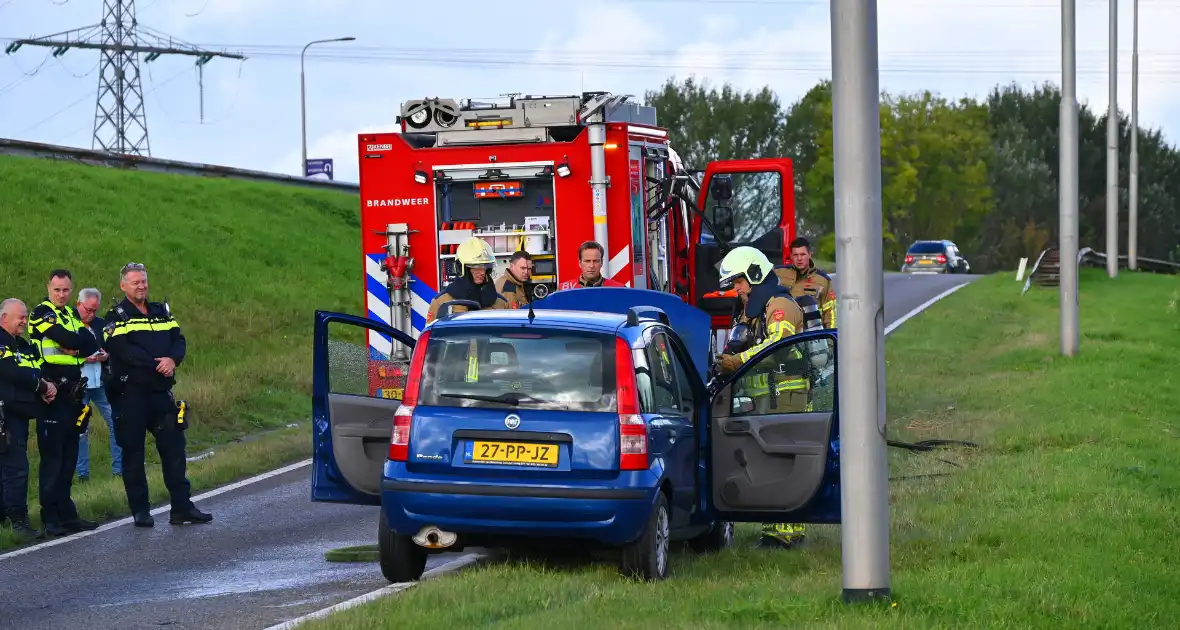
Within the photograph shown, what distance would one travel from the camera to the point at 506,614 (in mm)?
7578

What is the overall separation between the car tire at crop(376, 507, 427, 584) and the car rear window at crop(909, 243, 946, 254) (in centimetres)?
5298

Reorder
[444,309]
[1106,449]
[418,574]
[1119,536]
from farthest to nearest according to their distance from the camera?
[1106,449]
[444,309]
[1119,536]
[418,574]

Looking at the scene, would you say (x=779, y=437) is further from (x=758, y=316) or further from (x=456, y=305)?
(x=456, y=305)

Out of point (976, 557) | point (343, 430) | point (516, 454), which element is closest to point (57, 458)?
point (343, 430)

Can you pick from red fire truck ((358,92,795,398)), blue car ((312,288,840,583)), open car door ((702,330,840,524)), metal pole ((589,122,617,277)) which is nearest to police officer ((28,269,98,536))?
red fire truck ((358,92,795,398))

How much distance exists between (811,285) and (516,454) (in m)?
5.28

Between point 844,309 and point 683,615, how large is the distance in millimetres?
1547

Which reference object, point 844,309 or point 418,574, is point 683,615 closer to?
point 844,309

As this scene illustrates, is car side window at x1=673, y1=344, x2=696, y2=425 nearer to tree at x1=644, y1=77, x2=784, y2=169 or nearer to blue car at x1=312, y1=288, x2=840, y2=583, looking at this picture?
blue car at x1=312, y1=288, x2=840, y2=583

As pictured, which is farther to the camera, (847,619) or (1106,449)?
(1106,449)

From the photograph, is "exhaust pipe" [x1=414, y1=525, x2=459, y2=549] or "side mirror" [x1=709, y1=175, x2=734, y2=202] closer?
"exhaust pipe" [x1=414, y1=525, x2=459, y2=549]

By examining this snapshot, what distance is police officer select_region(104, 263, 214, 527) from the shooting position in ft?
38.8

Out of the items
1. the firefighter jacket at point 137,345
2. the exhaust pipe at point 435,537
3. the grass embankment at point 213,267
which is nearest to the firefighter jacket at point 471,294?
the firefighter jacket at point 137,345

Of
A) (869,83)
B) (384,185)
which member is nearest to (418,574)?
(869,83)
